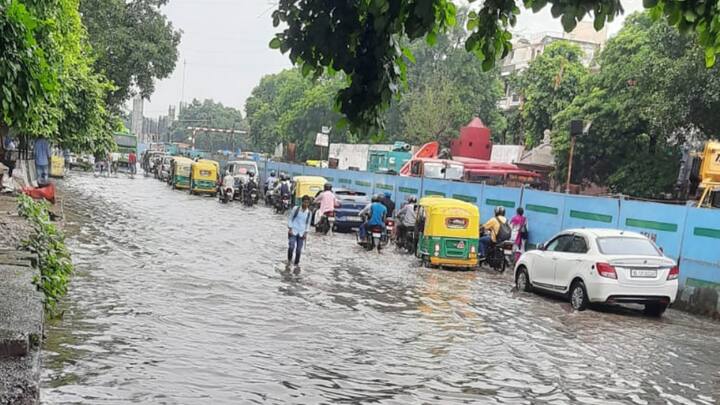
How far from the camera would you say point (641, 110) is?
3027 cm

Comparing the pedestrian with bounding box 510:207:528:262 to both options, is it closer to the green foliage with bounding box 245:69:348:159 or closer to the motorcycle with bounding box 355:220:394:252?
the motorcycle with bounding box 355:220:394:252

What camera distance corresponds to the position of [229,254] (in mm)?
17453

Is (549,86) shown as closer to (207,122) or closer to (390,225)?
(390,225)

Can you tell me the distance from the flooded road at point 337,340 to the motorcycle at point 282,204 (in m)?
15.2

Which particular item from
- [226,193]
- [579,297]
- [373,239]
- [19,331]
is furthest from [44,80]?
[226,193]

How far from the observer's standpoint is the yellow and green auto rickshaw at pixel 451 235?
59.2 ft

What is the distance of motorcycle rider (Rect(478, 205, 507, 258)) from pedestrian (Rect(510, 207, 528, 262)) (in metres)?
1.05

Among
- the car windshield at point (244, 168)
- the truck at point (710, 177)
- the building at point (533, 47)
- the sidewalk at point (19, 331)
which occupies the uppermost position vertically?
the building at point (533, 47)

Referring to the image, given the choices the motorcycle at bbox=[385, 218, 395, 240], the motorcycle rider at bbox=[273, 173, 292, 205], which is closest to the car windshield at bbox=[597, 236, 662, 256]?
the motorcycle at bbox=[385, 218, 395, 240]

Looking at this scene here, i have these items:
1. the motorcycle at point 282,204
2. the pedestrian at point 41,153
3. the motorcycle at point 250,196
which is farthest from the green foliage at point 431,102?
the pedestrian at point 41,153

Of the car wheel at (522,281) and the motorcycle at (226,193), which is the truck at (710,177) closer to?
the car wheel at (522,281)

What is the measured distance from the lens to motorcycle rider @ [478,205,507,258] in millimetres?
19109

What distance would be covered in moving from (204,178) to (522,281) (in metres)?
28.0

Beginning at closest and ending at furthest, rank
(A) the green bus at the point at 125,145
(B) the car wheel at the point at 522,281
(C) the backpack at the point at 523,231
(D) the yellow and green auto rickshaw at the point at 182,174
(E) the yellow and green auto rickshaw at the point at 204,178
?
(B) the car wheel at the point at 522,281, (C) the backpack at the point at 523,231, (E) the yellow and green auto rickshaw at the point at 204,178, (D) the yellow and green auto rickshaw at the point at 182,174, (A) the green bus at the point at 125,145
